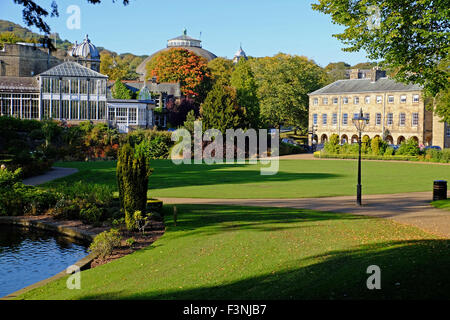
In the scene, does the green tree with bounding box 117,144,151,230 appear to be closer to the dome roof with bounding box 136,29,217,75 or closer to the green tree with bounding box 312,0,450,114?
the green tree with bounding box 312,0,450,114

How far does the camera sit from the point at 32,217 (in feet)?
60.2

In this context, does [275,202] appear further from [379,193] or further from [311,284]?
[311,284]

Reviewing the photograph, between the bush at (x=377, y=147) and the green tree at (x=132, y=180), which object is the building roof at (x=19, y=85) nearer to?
the bush at (x=377, y=147)

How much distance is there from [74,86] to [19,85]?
17.7 feet

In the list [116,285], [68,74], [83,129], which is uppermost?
[68,74]

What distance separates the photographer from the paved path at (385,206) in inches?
634

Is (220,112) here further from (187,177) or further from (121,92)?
(187,177)

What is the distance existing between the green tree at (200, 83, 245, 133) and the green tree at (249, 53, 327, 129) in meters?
20.9

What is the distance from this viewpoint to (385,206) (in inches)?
774

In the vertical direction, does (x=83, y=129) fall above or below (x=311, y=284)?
above

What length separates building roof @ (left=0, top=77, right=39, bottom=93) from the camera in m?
49.3

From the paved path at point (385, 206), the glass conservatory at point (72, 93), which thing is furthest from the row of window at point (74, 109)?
the paved path at point (385, 206)
